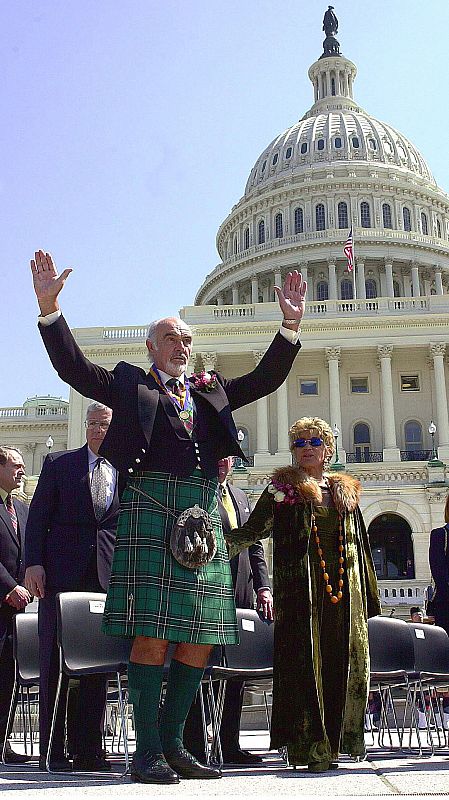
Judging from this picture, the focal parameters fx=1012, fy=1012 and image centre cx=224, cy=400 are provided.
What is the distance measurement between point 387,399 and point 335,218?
3009cm

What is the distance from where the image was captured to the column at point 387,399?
57.8 meters

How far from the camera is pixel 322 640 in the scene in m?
6.87

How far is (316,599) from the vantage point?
6.91 metres

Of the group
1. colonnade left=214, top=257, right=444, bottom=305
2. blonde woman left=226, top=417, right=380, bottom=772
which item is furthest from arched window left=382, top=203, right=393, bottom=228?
blonde woman left=226, top=417, right=380, bottom=772

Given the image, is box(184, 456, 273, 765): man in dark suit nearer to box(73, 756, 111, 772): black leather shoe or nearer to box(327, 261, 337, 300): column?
box(73, 756, 111, 772): black leather shoe

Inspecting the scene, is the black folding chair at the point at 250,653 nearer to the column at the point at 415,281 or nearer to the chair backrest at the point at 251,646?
the chair backrest at the point at 251,646

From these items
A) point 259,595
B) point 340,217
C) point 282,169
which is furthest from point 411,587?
point 282,169

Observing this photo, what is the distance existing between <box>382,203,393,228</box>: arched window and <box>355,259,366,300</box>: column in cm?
736

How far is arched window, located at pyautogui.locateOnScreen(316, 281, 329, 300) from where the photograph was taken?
7931 centimetres

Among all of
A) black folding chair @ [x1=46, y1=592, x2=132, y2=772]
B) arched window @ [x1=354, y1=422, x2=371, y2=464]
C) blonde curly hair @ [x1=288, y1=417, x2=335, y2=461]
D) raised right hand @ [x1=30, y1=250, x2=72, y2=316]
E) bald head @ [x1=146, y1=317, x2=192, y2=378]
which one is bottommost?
black folding chair @ [x1=46, y1=592, x2=132, y2=772]

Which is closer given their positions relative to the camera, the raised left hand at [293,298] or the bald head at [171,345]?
the bald head at [171,345]

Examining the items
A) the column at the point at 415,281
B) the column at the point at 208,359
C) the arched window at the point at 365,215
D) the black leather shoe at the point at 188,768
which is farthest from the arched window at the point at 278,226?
the black leather shoe at the point at 188,768

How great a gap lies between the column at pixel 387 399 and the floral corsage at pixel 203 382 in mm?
51708

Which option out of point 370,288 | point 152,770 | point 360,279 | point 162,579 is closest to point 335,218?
point 370,288
